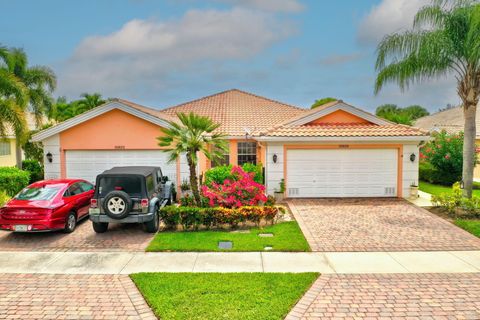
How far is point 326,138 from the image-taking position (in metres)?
15.5

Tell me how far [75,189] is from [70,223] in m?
1.31

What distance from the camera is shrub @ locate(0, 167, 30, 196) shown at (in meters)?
15.5

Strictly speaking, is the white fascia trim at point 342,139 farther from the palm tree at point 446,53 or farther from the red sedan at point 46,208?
the red sedan at point 46,208

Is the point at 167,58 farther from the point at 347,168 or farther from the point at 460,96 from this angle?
the point at 460,96

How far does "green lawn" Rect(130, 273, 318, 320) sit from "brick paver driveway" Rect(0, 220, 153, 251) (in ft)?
8.72

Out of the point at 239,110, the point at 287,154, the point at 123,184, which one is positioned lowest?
the point at 123,184

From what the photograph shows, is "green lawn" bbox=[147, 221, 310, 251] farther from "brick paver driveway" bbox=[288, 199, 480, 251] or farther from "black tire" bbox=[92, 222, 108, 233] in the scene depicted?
"black tire" bbox=[92, 222, 108, 233]

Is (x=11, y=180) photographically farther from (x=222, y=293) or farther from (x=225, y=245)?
(x=222, y=293)

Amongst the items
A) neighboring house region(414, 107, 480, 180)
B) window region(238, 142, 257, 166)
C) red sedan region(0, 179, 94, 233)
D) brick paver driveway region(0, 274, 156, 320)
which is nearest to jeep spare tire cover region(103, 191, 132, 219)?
red sedan region(0, 179, 94, 233)

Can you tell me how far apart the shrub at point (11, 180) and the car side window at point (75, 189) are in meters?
5.73

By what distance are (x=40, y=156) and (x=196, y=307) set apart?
23.0 meters

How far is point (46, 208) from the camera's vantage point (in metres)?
10.1

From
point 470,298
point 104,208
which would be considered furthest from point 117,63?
point 470,298

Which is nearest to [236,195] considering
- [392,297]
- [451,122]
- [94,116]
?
[392,297]
